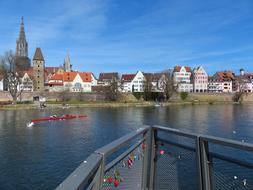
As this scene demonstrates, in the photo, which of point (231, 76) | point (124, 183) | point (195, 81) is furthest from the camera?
point (231, 76)

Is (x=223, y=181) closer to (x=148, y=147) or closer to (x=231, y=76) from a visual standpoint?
(x=148, y=147)

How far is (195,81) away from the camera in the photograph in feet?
422

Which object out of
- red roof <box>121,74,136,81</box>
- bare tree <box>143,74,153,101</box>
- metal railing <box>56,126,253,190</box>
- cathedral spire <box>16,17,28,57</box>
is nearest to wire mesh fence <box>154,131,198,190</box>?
metal railing <box>56,126,253,190</box>

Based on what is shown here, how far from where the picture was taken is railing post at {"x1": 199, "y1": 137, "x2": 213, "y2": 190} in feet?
12.3

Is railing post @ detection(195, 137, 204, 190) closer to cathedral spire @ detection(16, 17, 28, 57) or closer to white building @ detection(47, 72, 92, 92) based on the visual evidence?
white building @ detection(47, 72, 92, 92)

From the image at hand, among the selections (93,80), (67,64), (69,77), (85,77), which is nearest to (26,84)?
(69,77)

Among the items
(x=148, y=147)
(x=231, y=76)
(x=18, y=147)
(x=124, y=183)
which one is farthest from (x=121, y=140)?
(x=231, y=76)

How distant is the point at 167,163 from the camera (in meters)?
→ 4.57

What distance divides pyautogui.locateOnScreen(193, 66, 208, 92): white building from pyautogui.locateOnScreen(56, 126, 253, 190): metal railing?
12525 cm

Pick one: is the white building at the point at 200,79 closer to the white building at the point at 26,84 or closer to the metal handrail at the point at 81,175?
the white building at the point at 26,84

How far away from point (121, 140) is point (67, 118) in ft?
158

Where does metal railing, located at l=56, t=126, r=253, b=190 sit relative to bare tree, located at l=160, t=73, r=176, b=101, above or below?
below

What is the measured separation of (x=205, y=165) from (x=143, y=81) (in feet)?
342

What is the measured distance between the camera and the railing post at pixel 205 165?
3.76 m
